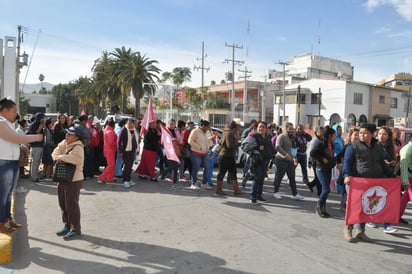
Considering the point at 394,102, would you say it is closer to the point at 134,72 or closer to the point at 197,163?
the point at 134,72

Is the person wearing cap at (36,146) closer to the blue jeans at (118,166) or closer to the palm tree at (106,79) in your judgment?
the blue jeans at (118,166)

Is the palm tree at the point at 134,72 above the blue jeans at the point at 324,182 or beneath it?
above

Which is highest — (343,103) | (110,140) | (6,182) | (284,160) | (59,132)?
(343,103)

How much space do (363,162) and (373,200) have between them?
0.59m

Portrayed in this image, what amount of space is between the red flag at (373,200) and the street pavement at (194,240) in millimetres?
376

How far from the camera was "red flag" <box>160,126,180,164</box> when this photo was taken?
9.19 metres

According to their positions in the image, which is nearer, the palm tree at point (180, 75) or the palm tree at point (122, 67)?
the palm tree at point (122, 67)

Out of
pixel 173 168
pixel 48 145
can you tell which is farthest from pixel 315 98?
pixel 48 145

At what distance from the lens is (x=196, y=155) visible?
9078 mm

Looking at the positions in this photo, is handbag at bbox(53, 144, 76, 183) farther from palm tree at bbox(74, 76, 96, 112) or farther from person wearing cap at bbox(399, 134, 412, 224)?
palm tree at bbox(74, 76, 96, 112)

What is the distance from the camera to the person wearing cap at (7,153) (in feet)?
15.3

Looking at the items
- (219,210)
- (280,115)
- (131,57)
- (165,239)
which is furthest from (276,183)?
(280,115)

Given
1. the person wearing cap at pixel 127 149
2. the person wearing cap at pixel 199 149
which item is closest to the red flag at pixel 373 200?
the person wearing cap at pixel 199 149

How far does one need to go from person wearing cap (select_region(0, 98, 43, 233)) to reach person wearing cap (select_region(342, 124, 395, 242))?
4.51 m
